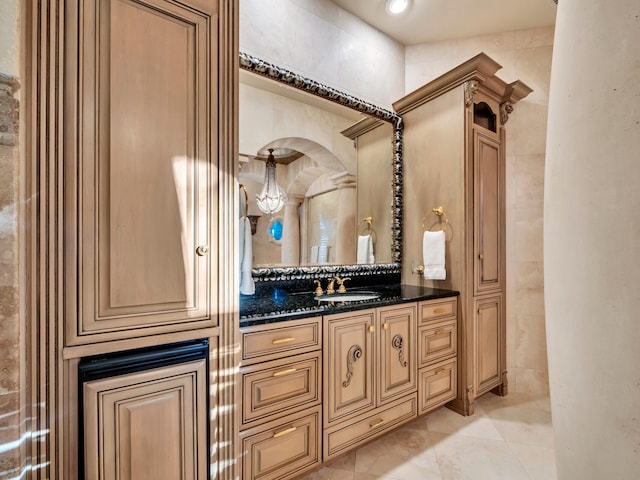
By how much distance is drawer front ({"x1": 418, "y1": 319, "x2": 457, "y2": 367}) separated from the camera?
1.93 meters

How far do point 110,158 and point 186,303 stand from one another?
1.67ft

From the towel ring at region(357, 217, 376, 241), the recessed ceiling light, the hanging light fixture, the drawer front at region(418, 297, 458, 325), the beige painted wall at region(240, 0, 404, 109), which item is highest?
the recessed ceiling light

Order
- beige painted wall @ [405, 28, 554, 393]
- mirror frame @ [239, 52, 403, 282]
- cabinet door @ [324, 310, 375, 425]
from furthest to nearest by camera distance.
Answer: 1. beige painted wall @ [405, 28, 554, 393]
2. mirror frame @ [239, 52, 403, 282]
3. cabinet door @ [324, 310, 375, 425]

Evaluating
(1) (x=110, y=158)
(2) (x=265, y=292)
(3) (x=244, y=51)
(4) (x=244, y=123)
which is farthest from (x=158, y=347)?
(3) (x=244, y=51)

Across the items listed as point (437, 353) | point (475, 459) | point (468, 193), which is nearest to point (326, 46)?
point (468, 193)

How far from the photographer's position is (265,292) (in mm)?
1876

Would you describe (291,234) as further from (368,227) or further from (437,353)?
(437,353)

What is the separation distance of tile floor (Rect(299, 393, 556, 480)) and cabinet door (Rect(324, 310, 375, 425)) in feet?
1.09

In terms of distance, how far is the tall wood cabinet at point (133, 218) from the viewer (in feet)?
2.78

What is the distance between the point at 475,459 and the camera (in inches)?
67.5

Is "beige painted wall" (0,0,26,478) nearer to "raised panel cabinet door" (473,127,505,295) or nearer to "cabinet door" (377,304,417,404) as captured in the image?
"cabinet door" (377,304,417,404)

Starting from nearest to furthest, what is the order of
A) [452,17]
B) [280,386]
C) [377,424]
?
[280,386], [377,424], [452,17]

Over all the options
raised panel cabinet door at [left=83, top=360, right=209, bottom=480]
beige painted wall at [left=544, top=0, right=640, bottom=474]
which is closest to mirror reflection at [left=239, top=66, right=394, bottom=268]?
raised panel cabinet door at [left=83, top=360, right=209, bottom=480]

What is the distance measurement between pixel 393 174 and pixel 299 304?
143cm
